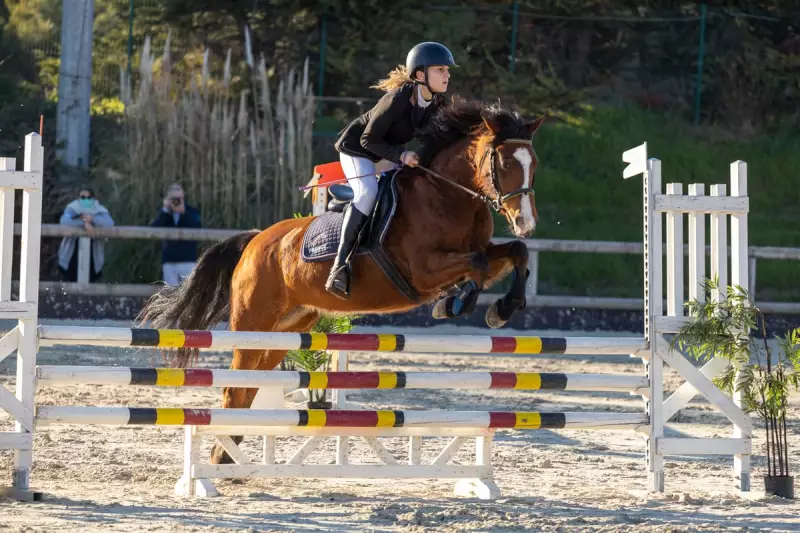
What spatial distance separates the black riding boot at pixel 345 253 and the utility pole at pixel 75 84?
9.23 meters

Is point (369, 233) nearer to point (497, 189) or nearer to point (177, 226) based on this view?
point (497, 189)

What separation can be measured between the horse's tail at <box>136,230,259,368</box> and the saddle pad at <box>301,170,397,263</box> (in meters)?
0.68

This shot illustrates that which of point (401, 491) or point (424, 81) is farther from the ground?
point (424, 81)

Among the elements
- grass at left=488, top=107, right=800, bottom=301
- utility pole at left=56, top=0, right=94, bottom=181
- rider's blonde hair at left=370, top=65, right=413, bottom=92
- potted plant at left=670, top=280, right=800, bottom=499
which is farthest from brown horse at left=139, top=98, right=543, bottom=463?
utility pole at left=56, top=0, right=94, bottom=181

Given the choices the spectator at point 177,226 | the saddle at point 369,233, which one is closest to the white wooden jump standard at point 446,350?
the saddle at point 369,233

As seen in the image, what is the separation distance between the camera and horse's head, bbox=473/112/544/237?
16.5 ft

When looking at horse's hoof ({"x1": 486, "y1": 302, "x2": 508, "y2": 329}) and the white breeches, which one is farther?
the white breeches

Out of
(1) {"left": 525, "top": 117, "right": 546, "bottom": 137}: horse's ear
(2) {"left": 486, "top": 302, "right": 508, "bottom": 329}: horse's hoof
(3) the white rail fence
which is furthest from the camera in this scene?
(3) the white rail fence

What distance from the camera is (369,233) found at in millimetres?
5551

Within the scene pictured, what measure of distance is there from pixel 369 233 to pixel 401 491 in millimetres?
1173

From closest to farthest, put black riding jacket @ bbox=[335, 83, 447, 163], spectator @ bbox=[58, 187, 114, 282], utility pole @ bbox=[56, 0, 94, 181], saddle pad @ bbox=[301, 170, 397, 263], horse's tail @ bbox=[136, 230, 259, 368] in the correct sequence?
black riding jacket @ bbox=[335, 83, 447, 163] < saddle pad @ bbox=[301, 170, 397, 263] < horse's tail @ bbox=[136, 230, 259, 368] < spectator @ bbox=[58, 187, 114, 282] < utility pole @ bbox=[56, 0, 94, 181]

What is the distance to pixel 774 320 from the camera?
12.4m

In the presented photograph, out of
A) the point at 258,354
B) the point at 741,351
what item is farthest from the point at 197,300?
the point at 741,351

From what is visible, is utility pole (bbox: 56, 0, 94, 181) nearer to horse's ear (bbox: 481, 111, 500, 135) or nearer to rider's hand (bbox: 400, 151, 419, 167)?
rider's hand (bbox: 400, 151, 419, 167)
